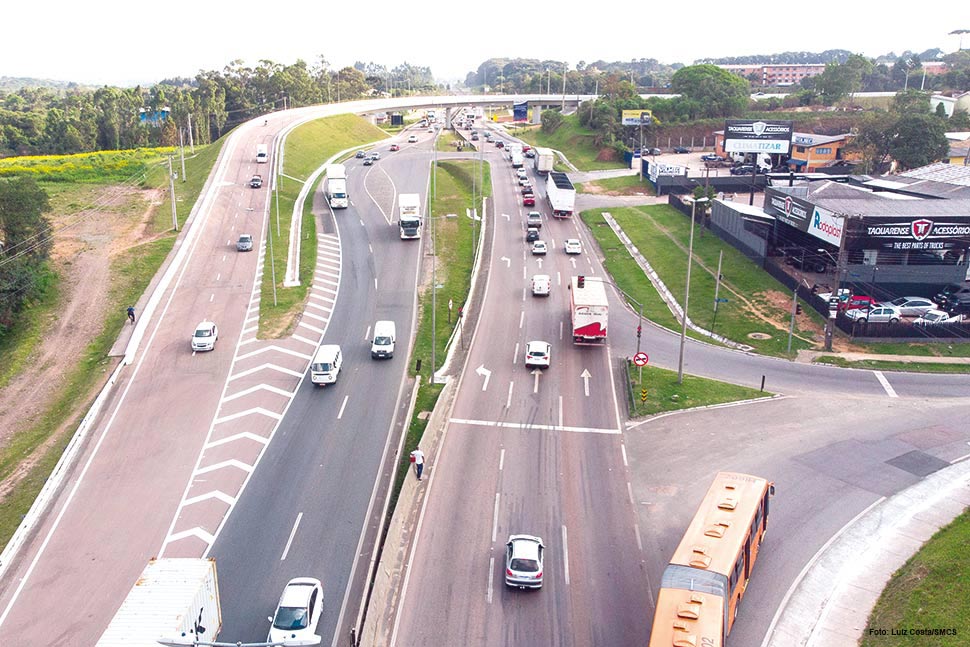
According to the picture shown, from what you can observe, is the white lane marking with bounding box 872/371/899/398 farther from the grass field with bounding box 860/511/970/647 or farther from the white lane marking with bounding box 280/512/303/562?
the white lane marking with bounding box 280/512/303/562

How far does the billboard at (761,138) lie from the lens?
91.5 m

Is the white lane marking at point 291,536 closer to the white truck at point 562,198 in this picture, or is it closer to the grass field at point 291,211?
the grass field at point 291,211

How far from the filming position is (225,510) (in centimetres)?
3250

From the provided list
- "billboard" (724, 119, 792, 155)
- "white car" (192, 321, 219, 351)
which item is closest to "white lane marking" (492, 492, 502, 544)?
"white car" (192, 321, 219, 351)

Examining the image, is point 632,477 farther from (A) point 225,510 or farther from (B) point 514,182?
(B) point 514,182

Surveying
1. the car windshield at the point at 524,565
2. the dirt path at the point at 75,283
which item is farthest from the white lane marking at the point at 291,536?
the dirt path at the point at 75,283

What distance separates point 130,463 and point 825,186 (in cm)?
5914

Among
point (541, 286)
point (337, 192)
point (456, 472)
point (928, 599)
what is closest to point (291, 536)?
point (456, 472)

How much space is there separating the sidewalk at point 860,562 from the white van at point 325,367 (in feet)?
89.8

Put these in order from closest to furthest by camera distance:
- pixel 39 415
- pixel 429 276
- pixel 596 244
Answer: pixel 39 415 < pixel 429 276 < pixel 596 244

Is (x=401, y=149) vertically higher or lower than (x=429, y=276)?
higher

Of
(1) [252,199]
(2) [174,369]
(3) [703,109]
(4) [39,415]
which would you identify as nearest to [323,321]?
(2) [174,369]

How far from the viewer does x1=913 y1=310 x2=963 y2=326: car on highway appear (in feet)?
162

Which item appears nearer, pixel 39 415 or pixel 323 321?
pixel 39 415
